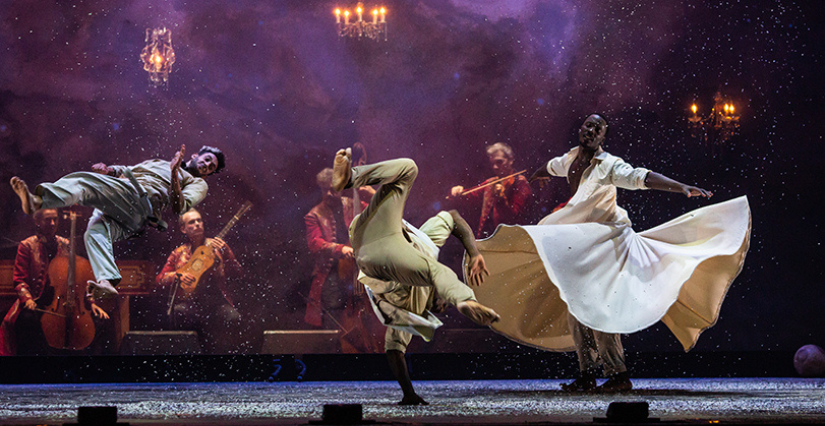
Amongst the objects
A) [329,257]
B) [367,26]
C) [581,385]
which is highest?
[367,26]

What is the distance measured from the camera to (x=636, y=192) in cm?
924

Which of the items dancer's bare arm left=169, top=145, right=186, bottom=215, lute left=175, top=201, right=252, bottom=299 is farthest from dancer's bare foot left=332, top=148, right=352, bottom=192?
lute left=175, top=201, right=252, bottom=299

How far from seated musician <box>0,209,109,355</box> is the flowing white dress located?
5315mm

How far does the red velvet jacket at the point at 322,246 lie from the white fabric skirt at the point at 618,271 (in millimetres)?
3851

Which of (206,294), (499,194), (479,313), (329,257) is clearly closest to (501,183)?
(499,194)

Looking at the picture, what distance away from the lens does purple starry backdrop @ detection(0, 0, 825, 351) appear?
9164 millimetres

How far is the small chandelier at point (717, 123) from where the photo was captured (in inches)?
364

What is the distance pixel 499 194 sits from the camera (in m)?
9.42

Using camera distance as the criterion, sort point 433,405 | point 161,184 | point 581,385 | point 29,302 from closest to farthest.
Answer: point 433,405 < point 161,184 < point 581,385 < point 29,302

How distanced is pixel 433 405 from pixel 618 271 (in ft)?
5.75

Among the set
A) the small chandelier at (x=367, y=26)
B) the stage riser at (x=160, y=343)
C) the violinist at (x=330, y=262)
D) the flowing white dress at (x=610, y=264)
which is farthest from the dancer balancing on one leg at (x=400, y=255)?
the small chandelier at (x=367, y=26)

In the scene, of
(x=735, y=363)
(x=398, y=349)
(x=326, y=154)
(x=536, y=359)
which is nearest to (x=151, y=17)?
(x=326, y=154)

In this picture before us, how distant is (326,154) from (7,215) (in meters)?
3.91

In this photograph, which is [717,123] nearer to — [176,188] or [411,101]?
[411,101]
